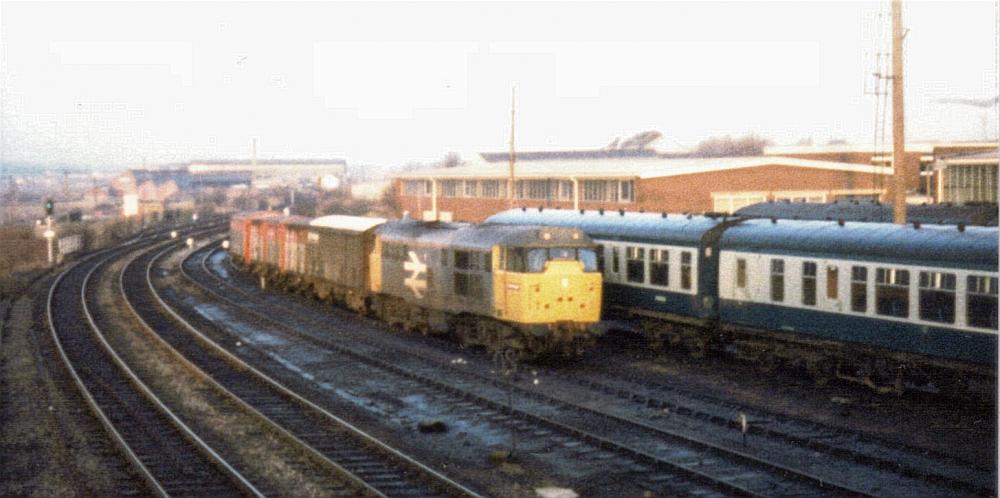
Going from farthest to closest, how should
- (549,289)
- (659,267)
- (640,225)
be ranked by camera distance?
1. (640,225)
2. (659,267)
3. (549,289)

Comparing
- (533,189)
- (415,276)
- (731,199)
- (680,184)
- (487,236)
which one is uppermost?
(680,184)

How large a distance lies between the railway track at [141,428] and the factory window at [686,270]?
36.5 ft

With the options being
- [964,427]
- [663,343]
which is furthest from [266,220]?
[964,427]

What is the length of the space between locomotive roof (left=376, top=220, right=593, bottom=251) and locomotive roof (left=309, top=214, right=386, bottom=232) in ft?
11.6

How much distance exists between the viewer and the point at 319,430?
17281 millimetres

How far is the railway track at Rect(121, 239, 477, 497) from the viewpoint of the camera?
1397 centimetres

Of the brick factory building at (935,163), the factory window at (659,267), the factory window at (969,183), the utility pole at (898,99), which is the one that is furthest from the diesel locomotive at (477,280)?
the factory window at (969,183)

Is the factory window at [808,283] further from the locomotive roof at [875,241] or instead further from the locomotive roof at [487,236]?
the locomotive roof at [487,236]

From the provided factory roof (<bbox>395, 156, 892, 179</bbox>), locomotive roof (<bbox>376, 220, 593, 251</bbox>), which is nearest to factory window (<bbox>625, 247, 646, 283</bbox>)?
locomotive roof (<bbox>376, 220, 593, 251</bbox>)

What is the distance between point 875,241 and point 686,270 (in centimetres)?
503

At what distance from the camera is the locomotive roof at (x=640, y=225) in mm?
23734

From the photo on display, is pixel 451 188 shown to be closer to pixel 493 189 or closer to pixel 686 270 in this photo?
pixel 493 189

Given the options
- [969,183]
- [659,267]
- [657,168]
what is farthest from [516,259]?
[657,168]

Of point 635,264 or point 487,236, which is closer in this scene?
point 487,236
